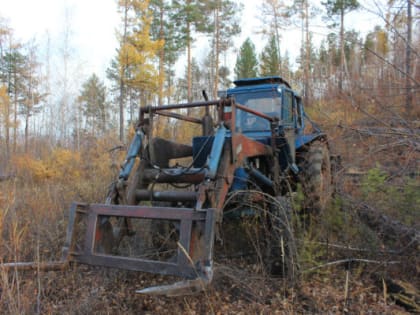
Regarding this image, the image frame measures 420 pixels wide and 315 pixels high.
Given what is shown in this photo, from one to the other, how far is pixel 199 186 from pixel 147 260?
2.79ft

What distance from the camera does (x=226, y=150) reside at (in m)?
3.90

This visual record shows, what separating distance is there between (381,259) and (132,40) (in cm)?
2244

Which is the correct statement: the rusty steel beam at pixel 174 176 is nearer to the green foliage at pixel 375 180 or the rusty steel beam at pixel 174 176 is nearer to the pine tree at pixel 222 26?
the green foliage at pixel 375 180

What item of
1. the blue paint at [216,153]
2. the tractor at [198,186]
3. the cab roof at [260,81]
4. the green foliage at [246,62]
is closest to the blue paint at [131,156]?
the tractor at [198,186]

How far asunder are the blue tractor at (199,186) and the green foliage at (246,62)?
83.2 ft

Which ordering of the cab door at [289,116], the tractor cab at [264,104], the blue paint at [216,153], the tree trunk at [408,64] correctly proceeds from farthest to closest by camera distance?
the tractor cab at [264,104], the cab door at [289,116], the blue paint at [216,153], the tree trunk at [408,64]

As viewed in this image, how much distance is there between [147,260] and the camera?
3207 millimetres

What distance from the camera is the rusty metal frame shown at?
3104 millimetres

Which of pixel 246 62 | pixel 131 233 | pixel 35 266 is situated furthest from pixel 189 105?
pixel 246 62

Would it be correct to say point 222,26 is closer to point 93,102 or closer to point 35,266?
point 93,102

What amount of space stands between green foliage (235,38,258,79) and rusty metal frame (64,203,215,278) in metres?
28.5

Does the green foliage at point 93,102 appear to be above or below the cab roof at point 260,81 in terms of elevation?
above

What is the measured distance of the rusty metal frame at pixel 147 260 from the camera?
10.2 ft

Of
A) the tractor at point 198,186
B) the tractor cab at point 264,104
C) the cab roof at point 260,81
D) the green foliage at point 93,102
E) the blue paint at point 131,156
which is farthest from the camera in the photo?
the green foliage at point 93,102
